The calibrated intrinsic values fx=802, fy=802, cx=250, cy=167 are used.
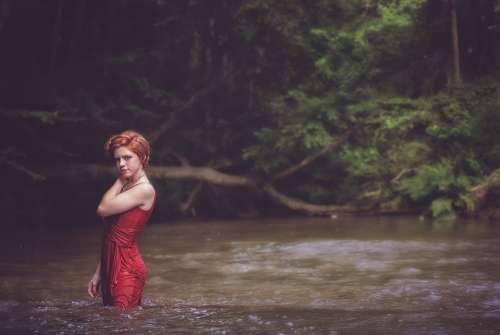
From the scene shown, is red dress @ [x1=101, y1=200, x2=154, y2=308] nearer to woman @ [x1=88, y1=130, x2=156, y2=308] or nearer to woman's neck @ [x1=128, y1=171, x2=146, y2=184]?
woman @ [x1=88, y1=130, x2=156, y2=308]

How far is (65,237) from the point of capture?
51.9 ft

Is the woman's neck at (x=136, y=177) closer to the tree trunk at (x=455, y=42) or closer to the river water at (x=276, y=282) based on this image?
the river water at (x=276, y=282)

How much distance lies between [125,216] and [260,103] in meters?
14.0

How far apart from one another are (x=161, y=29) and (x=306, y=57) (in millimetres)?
3774

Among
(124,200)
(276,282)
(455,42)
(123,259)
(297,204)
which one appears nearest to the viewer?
(124,200)

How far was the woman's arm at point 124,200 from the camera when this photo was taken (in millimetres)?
6461

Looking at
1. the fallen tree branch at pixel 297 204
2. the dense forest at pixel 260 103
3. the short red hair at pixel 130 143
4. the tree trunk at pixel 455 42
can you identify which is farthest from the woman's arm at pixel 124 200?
the fallen tree branch at pixel 297 204

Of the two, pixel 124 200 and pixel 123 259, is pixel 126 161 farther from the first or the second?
pixel 123 259

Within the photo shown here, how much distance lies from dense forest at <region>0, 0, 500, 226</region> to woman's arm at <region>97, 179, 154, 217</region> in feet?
34.5

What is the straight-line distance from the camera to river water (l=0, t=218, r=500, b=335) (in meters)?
6.69

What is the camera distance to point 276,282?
31.6 ft

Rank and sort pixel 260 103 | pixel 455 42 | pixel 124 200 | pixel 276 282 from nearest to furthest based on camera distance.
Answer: pixel 124 200
pixel 276 282
pixel 455 42
pixel 260 103

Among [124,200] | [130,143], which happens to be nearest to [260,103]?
[130,143]

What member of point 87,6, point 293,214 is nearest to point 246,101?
point 293,214
